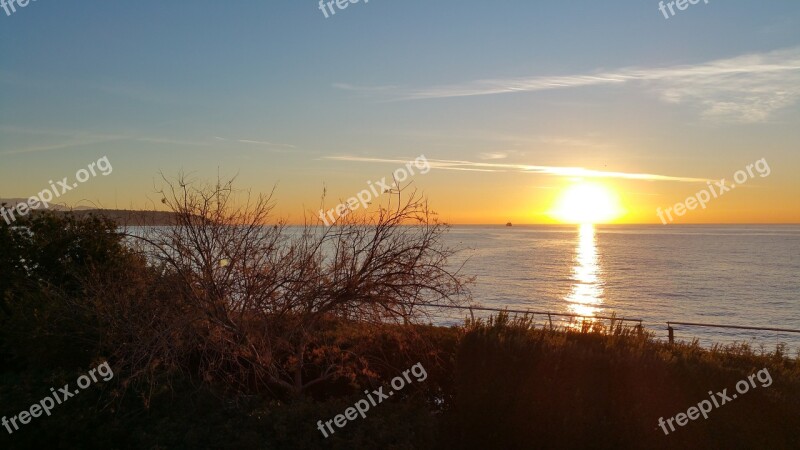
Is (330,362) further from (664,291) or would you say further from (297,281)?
(664,291)

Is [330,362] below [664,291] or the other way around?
the other way around

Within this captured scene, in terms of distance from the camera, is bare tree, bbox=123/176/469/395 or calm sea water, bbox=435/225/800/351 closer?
bare tree, bbox=123/176/469/395

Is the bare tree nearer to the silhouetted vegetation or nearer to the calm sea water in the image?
the silhouetted vegetation

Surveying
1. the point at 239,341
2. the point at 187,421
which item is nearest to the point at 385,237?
the point at 239,341

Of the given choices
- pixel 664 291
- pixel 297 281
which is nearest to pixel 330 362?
pixel 297 281

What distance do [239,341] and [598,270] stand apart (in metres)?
82.5

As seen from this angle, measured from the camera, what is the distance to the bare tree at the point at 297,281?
958cm

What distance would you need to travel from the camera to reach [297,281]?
970cm

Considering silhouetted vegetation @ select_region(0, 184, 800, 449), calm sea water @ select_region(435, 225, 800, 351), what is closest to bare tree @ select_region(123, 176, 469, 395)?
silhouetted vegetation @ select_region(0, 184, 800, 449)

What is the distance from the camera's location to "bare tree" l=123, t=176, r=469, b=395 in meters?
9.58

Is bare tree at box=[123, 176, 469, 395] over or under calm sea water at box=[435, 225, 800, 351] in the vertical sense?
over

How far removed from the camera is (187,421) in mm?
8375

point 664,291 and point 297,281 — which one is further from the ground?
point 297,281

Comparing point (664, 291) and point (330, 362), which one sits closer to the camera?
point (330, 362)
